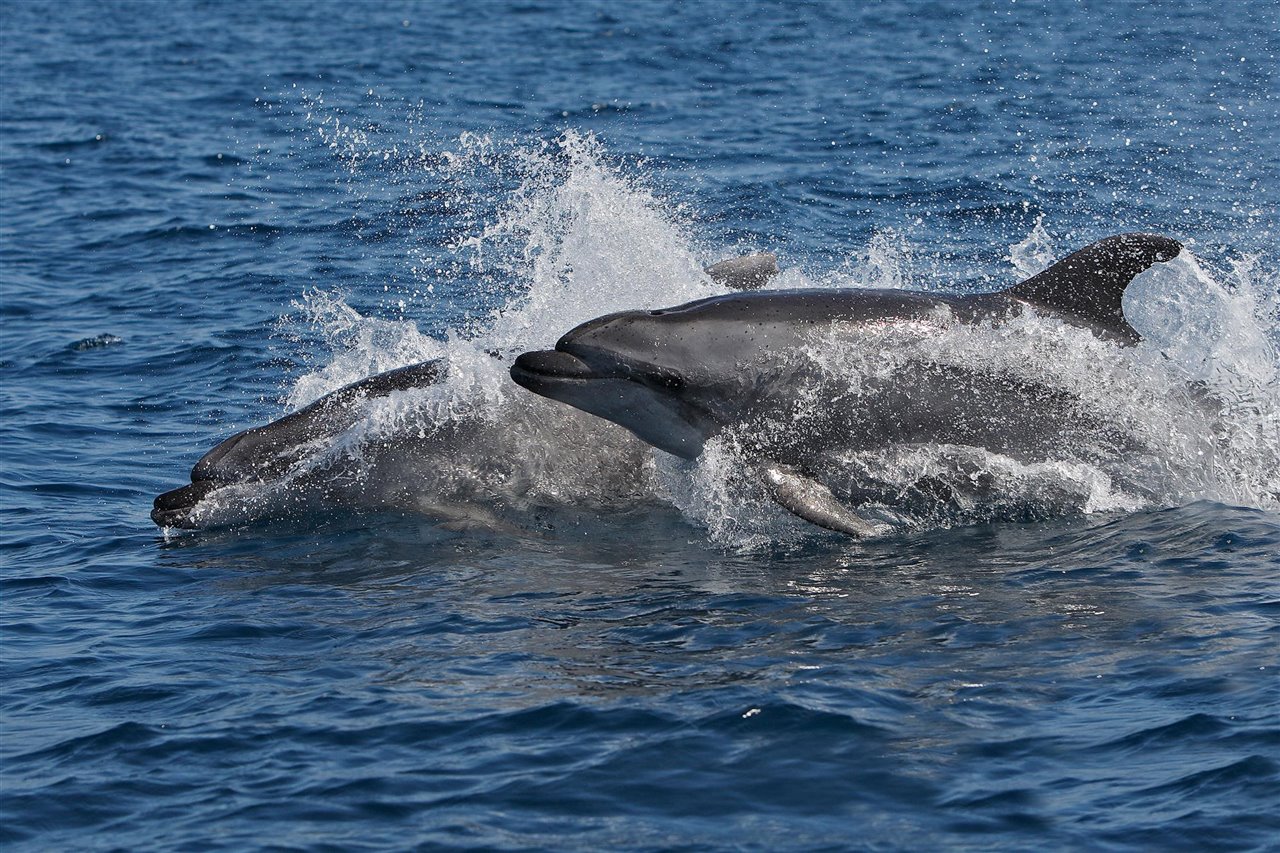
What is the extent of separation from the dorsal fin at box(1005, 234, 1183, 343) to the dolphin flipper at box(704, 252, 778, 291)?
9.28 feet

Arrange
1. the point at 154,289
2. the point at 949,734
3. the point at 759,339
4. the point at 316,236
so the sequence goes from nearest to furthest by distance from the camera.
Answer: the point at 949,734 < the point at 759,339 < the point at 154,289 < the point at 316,236

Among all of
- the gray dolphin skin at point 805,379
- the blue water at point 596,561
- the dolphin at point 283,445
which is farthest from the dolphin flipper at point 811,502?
the dolphin at point 283,445

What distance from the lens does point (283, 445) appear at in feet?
47.4

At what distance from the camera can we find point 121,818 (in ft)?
30.6

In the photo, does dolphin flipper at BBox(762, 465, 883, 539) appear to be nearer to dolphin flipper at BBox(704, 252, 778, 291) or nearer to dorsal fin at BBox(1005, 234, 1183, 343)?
dorsal fin at BBox(1005, 234, 1183, 343)

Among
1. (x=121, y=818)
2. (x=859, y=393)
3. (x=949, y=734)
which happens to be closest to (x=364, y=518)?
(x=859, y=393)

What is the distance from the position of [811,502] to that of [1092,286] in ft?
9.17

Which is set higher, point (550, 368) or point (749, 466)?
point (550, 368)

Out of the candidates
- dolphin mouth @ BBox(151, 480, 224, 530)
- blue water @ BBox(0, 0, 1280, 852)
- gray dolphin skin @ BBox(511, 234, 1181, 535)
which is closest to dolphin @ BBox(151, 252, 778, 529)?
dolphin mouth @ BBox(151, 480, 224, 530)

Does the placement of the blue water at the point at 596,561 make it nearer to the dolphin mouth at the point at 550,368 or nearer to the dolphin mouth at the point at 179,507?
the dolphin mouth at the point at 179,507

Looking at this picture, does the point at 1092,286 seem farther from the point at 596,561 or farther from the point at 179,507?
the point at 179,507

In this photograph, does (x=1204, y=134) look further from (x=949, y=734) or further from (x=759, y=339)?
(x=949, y=734)

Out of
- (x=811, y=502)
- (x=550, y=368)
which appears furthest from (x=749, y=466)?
(x=550, y=368)

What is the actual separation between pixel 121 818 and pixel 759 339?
600 centimetres
